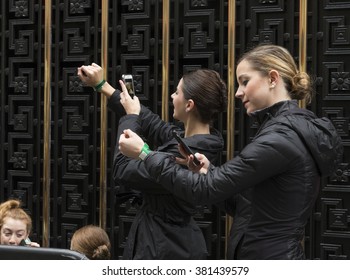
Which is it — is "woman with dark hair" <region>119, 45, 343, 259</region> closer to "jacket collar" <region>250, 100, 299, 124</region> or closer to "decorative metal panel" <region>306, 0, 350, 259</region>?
"jacket collar" <region>250, 100, 299, 124</region>

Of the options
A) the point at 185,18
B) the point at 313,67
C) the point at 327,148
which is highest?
the point at 185,18

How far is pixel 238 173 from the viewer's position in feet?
7.30

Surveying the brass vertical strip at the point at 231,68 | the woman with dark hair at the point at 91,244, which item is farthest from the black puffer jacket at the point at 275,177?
the brass vertical strip at the point at 231,68

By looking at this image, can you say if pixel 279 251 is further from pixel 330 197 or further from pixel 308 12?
pixel 308 12

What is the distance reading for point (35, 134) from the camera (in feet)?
16.5

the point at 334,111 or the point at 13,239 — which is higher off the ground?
the point at 334,111

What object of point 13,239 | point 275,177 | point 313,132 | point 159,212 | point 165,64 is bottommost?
point 13,239

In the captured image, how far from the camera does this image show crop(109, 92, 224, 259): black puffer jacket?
2.87 metres

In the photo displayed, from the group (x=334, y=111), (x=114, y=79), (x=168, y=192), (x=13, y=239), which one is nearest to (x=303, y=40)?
(x=334, y=111)

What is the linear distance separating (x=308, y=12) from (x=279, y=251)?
7.79 feet

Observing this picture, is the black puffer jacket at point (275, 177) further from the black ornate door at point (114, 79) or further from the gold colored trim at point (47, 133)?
the gold colored trim at point (47, 133)

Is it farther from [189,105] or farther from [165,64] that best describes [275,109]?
[165,64]

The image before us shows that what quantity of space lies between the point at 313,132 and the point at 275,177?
0.67 feet
